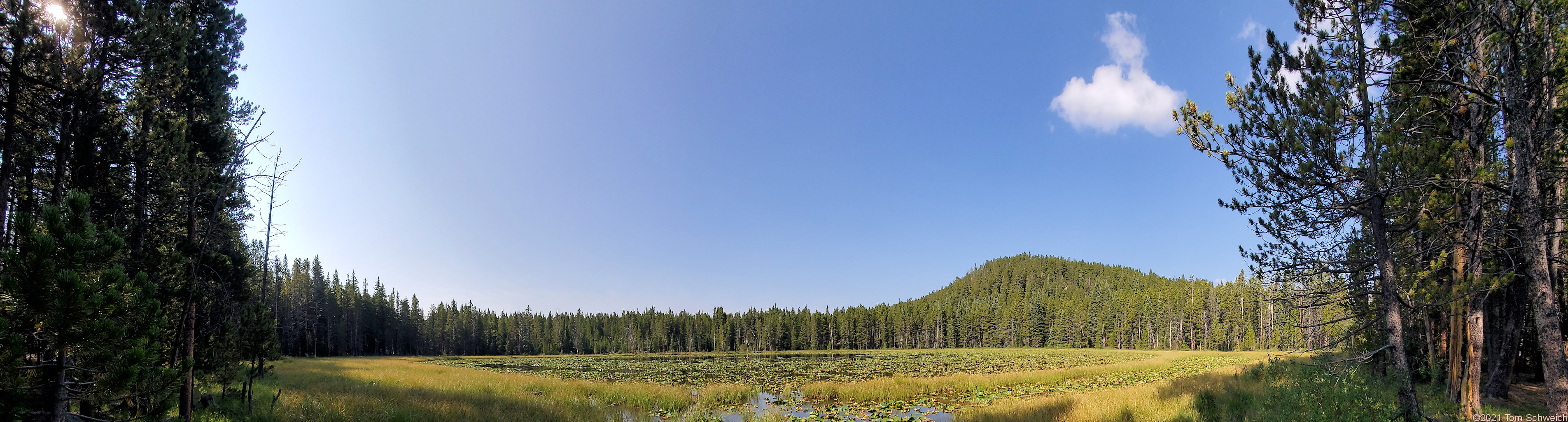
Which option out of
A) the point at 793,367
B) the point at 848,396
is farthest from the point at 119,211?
the point at 793,367

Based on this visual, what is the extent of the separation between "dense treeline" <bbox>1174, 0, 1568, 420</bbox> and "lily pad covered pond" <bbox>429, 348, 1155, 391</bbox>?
62.0ft

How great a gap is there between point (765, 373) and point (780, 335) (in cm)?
7569

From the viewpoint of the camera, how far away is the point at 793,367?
43.2 meters

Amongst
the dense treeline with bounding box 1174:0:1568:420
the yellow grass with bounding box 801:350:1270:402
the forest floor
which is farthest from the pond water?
the dense treeline with bounding box 1174:0:1568:420

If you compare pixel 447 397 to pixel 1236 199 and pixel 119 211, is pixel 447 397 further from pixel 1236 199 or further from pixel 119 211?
pixel 1236 199

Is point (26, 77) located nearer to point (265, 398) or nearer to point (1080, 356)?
point (265, 398)

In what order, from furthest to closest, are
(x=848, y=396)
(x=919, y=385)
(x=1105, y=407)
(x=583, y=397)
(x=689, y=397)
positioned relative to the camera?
1. (x=919, y=385)
2. (x=848, y=396)
3. (x=689, y=397)
4. (x=583, y=397)
5. (x=1105, y=407)

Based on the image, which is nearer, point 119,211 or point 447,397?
point 119,211

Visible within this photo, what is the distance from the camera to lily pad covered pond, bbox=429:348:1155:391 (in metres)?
29.8

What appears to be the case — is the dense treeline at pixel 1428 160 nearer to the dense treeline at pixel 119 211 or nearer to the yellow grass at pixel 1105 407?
the yellow grass at pixel 1105 407

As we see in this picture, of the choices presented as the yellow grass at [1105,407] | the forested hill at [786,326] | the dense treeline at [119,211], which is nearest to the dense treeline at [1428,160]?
the yellow grass at [1105,407]

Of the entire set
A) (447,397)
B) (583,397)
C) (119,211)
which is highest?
(119,211)

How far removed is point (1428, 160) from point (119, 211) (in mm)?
22792

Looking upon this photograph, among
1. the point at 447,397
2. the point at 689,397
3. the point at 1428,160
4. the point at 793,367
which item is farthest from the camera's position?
the point at 793,367
